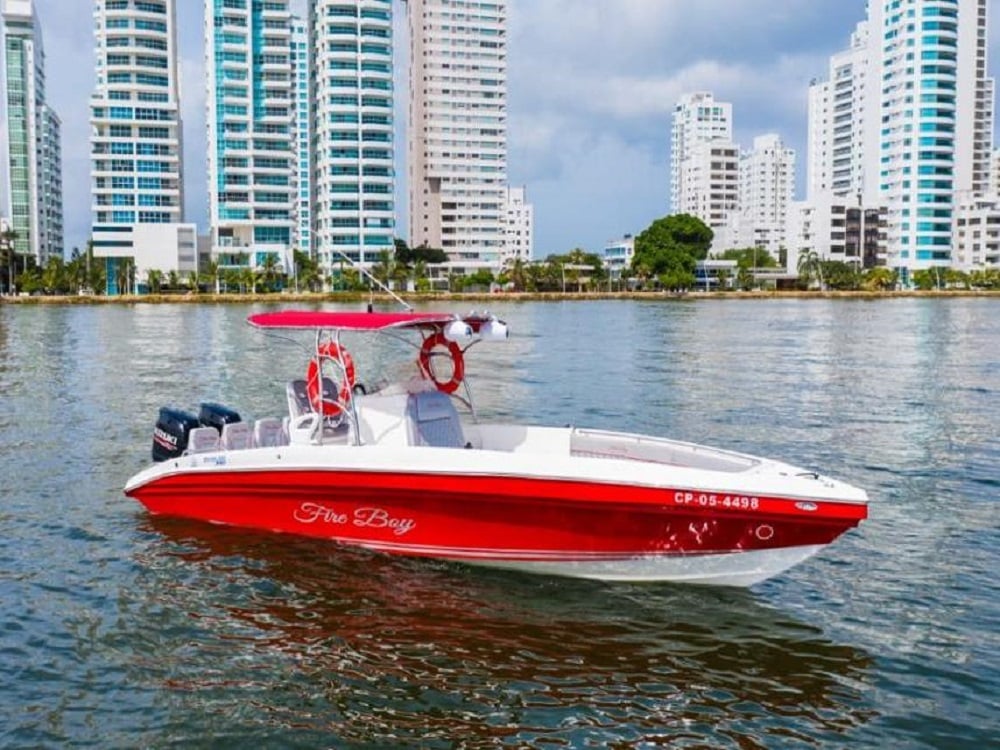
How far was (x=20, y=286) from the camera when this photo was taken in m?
123

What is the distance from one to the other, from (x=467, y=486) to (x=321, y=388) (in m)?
2.09

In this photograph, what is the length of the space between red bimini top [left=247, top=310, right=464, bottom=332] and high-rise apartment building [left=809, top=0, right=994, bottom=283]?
519 feet

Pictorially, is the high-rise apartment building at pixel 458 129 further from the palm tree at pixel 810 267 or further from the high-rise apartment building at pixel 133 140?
the high-rise apartment building at pixel 133 140

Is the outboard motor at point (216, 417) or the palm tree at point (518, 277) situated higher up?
the palm tree at point (518, 277)

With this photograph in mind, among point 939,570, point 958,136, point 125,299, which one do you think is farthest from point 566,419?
point 958,136

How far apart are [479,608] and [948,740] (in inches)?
162

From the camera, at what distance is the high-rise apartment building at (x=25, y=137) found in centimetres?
15286

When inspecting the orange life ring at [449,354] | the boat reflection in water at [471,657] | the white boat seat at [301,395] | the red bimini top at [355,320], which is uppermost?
the red bimini top at [355,320]

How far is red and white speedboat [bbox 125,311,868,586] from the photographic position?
28.7 ft

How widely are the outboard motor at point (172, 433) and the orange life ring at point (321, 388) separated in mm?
1925

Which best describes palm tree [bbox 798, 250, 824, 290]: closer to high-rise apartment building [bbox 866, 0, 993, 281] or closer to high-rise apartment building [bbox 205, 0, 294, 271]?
high-rise apartment building [bbox 866, 0, 993, 281]

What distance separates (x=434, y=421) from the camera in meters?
10.7

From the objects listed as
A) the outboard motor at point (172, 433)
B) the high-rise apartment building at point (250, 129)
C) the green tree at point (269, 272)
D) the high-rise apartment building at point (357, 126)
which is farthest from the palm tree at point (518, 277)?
the outboard motor at point (172, 433)

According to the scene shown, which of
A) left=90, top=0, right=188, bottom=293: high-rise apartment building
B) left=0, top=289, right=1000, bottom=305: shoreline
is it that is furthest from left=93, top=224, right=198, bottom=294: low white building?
left=0, top=289, right=1000, bottom=305: shoreline
